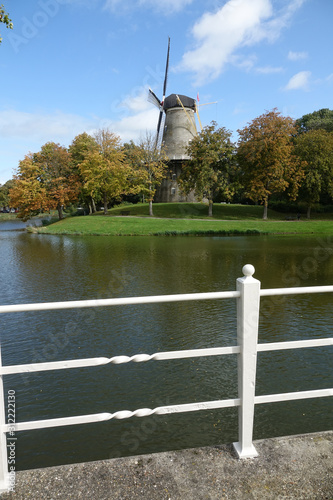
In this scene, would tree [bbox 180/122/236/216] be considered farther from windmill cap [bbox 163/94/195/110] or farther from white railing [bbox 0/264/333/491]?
white railing [bbox 0/264/333/491]

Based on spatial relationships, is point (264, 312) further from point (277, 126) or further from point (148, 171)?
point (148, 171)

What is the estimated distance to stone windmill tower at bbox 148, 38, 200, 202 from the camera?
58094 mm

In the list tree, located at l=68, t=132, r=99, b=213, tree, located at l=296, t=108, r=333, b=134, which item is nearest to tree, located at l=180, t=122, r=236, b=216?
tree, located at l=68, t=132, r=99, b=213

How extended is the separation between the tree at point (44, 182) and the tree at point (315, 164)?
30097 mm

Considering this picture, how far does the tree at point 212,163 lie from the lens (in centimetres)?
4441

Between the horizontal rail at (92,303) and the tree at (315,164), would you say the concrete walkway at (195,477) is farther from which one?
the tree at (315,164)

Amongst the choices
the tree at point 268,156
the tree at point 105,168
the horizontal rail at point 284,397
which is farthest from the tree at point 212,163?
the horizontal rail at point 284,397

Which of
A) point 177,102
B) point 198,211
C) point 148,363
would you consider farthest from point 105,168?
point 148,363

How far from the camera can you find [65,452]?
4434 mm

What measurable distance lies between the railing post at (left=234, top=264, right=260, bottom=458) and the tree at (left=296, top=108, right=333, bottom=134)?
204ft

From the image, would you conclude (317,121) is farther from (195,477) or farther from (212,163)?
(195,477)

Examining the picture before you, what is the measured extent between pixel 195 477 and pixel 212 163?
1786 inches

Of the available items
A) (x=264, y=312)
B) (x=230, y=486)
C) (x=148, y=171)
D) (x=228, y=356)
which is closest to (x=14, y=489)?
(x=230, y=486)

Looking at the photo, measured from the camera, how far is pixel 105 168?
47281mm
